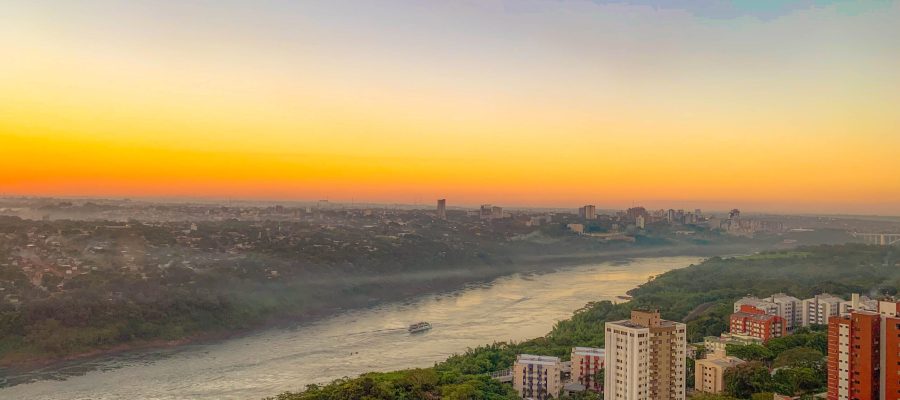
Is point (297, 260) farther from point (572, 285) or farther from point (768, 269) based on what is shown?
point (768, 269)

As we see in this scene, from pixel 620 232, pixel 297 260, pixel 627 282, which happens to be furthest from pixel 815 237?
pixel 297 260

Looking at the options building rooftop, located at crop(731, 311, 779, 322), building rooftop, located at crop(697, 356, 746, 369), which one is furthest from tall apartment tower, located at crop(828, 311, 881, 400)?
building rooftop, located at crop(731, 311, 779, 322)

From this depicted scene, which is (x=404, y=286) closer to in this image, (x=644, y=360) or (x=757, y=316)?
(x=757, y=316)

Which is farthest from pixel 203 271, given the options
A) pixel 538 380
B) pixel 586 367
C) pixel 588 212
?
pixel 588 212

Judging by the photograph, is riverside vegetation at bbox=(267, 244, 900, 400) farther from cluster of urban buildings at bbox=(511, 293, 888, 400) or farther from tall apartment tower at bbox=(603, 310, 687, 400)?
tall apartment tower at bbox=(603, 310, 687, 400)

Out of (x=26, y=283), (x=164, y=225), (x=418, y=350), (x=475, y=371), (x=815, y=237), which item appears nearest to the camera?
(x=475, y=371)
